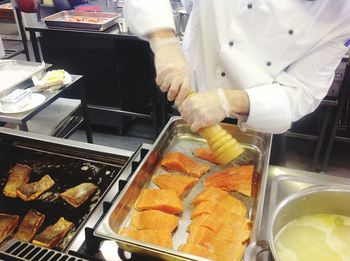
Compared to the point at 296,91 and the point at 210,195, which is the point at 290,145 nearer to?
the point at 296,91

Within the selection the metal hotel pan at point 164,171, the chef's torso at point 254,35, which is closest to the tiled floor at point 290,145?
the metal hotel pan at point 164,171

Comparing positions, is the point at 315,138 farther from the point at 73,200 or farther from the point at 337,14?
the point at 73,200

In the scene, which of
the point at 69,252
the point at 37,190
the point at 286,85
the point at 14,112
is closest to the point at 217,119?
the point at 286,85

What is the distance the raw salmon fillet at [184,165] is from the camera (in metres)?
1.10

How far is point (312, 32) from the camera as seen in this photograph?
3.29 ft

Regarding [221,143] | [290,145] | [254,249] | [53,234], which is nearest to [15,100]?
[53,234]

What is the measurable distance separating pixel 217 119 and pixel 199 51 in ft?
1.45

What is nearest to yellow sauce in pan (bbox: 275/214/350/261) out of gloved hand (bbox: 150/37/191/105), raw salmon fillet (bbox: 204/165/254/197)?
raw salmon fillet (bbox: 204/165/254/197)

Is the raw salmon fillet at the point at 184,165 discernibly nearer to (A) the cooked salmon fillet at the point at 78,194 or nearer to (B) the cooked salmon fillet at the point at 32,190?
(A) the cooked salmon fillet at the point at 78,194

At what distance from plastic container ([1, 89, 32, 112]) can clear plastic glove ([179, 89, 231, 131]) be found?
116 centimetres

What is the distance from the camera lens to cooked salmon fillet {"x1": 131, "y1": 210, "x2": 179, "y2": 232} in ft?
2.94

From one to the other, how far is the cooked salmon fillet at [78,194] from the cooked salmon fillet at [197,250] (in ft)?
1.41

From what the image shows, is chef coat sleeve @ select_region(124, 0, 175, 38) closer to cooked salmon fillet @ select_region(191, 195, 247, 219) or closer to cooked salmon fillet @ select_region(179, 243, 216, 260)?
cooked salmon fillet @ select_region(191, 195, 247, 219)

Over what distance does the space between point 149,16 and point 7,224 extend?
83cm
